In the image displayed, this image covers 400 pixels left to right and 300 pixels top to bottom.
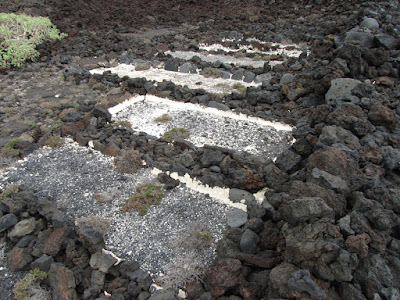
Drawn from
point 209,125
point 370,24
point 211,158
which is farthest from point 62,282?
point 370,24

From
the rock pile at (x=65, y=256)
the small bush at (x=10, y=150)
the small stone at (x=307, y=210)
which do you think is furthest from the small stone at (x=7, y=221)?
the small stone at (x=307, y=210)

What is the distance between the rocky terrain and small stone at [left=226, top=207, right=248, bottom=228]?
0.18ft

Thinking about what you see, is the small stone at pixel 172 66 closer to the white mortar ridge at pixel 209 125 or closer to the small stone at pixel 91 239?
the white mortar ridge at pixel 209 125

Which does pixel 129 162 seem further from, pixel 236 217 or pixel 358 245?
pixel 358 245

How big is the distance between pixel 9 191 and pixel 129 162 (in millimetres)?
2672

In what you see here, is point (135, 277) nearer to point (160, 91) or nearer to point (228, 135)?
point (228, 135)

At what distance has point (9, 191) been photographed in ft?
23.6

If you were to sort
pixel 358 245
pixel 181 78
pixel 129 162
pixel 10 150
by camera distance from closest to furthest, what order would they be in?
pixel 358 245 → pixel 129 162 → pixel 10 150 → pixel 181 78

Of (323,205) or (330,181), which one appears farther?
(330,181)

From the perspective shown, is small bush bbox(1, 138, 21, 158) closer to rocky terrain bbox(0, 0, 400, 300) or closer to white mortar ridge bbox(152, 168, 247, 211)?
rocky terrain bbox(0, 0, 400, 300)

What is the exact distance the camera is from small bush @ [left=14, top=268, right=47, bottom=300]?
5.12 meters

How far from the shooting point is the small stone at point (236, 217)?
621cm

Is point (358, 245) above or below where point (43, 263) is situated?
above

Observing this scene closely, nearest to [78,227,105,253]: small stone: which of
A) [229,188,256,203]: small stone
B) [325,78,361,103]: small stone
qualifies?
[229,188,256,203]: small stone
